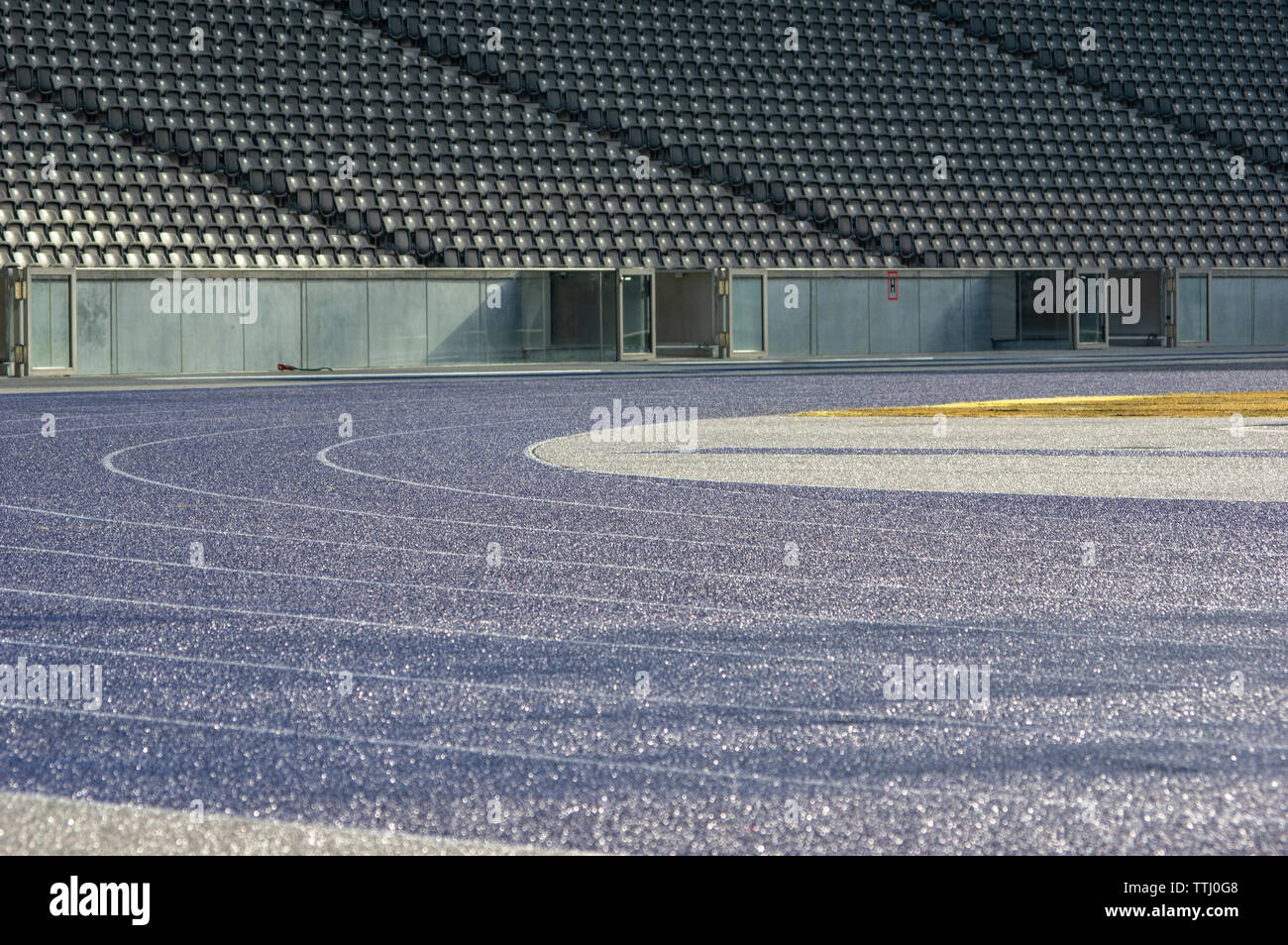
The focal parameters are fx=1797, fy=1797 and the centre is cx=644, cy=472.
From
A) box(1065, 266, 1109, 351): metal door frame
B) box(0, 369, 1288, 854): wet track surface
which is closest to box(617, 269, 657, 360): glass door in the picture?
box(1065, 266, 1109, 351): metal door frame

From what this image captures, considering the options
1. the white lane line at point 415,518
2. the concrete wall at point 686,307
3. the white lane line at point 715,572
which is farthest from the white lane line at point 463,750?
the concrete wall at point 686,307

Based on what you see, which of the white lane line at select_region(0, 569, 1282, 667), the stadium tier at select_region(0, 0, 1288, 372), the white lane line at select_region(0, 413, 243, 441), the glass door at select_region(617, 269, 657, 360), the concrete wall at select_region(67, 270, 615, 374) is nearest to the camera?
the white lane line at select_region(0, 569, 1282, 667)

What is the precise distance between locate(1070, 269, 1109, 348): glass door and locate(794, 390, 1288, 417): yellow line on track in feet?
44.2

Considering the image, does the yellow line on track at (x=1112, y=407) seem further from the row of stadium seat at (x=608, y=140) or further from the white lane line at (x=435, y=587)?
the row of stadium seat at (x=608, y=140)

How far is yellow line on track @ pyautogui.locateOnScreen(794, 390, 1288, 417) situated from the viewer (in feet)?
61.2

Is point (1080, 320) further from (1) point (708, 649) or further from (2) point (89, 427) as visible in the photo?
(1) point (708, 649)

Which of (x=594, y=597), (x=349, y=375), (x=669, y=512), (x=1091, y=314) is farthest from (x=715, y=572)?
(x=1091, y=314)

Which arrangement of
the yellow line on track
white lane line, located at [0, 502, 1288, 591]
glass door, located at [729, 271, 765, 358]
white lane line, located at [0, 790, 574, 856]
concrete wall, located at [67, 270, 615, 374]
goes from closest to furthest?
white lane line, located at [0, 790, 574, 856] → white lane line, located at [0, 502, 1288, 591] → the yellow line on track → concrete wall, located at [67, 270, 615, 374] → glass door, located at [729, 271, 765, 358]

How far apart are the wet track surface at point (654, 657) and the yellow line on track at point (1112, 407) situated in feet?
24.8

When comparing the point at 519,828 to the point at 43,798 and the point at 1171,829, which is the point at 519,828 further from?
the point at 1171,829

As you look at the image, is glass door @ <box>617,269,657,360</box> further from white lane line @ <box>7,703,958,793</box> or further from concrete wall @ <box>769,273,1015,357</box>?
white lane line @ <box>7,703,958,793</box>

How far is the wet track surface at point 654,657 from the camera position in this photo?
171 inches
